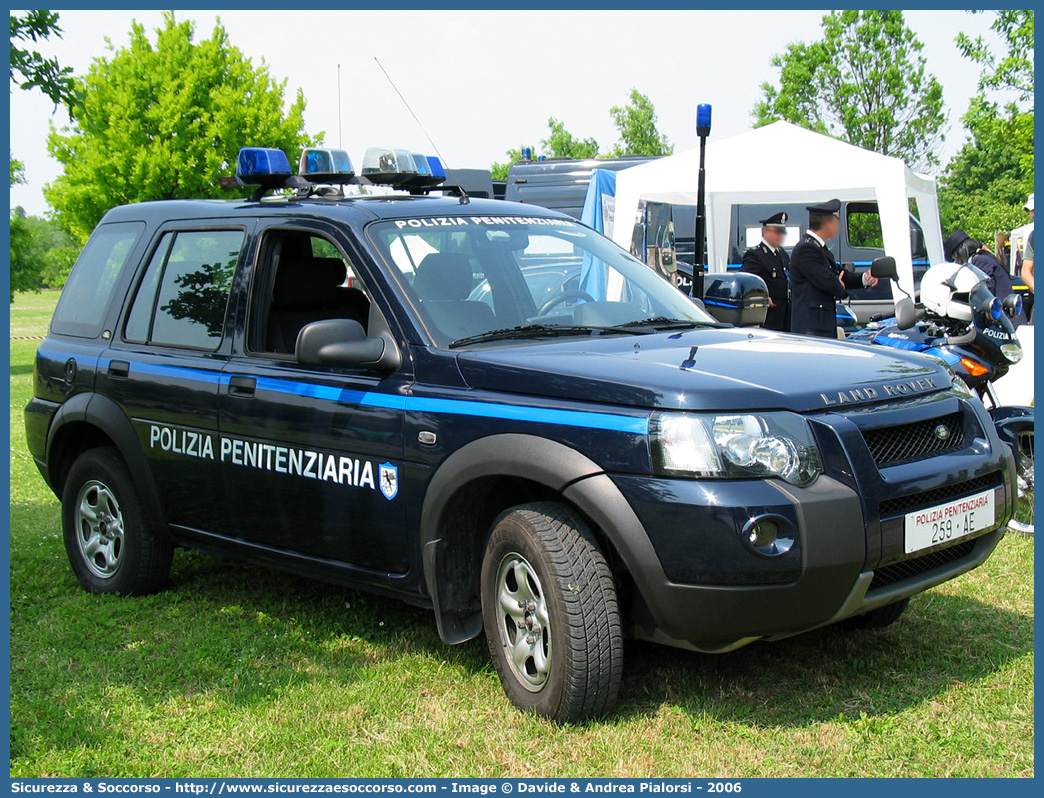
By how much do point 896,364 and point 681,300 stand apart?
1227 mm

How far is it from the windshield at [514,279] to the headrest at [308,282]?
1.96 feet

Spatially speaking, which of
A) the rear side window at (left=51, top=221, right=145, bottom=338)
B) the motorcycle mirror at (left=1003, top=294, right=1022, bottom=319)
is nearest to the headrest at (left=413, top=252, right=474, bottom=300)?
the rear side window at (left=51, top=221, right=145, bottom=338)

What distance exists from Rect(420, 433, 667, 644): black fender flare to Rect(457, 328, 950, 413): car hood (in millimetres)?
209

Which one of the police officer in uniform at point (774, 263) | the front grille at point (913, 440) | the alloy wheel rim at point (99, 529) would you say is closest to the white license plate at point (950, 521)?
the front grille at point (913, 440)

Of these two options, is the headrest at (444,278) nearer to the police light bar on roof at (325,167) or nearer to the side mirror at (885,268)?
the police light bar on roof at (325,167)

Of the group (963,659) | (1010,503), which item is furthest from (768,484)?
(963,659)

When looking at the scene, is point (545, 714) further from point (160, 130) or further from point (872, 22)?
point (872, 22)

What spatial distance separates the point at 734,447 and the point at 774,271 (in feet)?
23.9

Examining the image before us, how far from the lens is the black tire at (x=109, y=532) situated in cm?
529

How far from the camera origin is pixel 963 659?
4219mm

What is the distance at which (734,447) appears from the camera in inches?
130

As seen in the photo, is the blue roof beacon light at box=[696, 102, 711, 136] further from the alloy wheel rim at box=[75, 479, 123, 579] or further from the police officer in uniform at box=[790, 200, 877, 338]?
the alloy wheel rim at box=[75, 479, 123, 579]

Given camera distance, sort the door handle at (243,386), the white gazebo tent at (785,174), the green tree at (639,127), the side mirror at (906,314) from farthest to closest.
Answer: the green tree at (639,127) < the white gazebo tent at (785,174) < the side mirror at (906,314) < the door handle at (243,386)

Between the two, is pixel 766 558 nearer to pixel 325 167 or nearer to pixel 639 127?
pixel 325 167
